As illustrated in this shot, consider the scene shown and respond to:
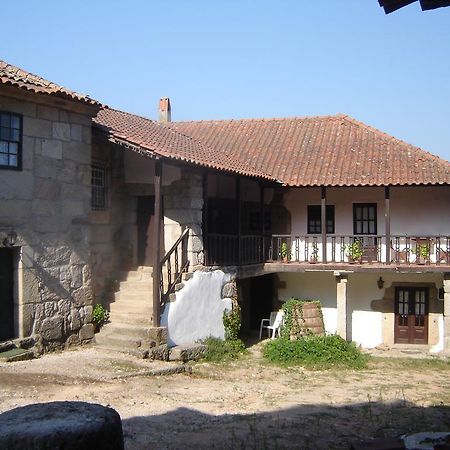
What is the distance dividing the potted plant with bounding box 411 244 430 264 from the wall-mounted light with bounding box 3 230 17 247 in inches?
403

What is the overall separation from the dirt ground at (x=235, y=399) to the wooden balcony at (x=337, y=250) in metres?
3.21

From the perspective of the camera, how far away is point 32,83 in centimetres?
1038

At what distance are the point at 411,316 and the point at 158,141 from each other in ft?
29.6

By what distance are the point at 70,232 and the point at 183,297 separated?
9.31 feet

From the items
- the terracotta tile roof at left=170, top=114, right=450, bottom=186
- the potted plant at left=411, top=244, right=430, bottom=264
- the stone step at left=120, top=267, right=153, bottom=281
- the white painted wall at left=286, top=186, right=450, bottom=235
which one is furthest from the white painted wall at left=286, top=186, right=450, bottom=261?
the stone step at left=120, top=267, right=153, bottom=281

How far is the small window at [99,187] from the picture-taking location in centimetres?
1316

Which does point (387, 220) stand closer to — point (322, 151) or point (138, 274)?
point (322, 151)

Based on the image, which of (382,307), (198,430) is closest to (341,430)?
(198,430)

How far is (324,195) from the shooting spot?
15.9m

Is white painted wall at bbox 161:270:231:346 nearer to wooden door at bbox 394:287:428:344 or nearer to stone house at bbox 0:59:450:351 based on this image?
stone house at bbox 0:59:450:351

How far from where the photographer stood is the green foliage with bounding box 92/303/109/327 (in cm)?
1221

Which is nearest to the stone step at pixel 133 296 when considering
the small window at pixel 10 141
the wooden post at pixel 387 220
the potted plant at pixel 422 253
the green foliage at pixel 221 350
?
the green foliage at pixel 221 350

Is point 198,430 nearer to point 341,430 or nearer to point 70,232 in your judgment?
point 341,430

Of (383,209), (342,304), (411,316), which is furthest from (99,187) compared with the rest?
(411,316)
